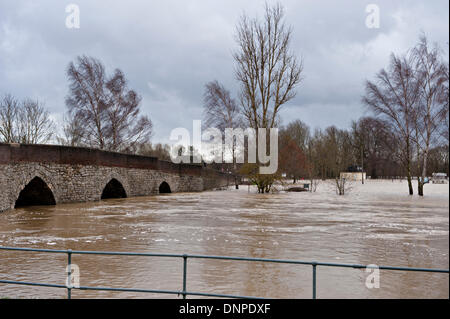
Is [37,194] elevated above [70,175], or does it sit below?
below

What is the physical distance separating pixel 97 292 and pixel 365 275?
188 inches

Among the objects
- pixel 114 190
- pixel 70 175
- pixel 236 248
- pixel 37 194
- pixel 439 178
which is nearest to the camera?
pixel 236 248

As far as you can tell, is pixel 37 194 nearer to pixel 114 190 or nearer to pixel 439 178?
pixel 114 190

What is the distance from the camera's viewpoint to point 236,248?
35.7 feet

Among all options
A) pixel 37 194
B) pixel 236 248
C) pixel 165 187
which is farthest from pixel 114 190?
pixel 236 248

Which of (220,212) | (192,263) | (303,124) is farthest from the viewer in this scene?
(303,124)

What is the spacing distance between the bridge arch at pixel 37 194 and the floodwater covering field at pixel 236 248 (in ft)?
14.2

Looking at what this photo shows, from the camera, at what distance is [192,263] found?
9211 millimetres

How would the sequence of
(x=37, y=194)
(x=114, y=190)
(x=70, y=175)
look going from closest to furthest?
(x=37, y=194)
(x=70, y=175)
(x=114, y=190)

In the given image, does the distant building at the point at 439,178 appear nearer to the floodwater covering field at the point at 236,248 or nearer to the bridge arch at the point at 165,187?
the bridge arch at the point at 165,187

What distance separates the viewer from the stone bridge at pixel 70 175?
2067 centimetres

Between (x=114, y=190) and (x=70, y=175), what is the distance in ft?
22.8
